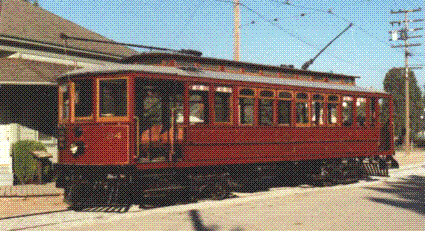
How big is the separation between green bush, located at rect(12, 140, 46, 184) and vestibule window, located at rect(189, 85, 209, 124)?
605cm

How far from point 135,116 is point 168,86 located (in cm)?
113

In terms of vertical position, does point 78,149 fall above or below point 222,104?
below

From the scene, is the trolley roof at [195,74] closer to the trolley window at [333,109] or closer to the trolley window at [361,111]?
the trolley window at [333,109]

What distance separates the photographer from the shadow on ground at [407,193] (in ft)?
34.8

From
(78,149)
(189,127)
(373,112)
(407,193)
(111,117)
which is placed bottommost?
(407,193)

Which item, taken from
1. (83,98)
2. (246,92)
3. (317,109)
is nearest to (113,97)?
(83,98)

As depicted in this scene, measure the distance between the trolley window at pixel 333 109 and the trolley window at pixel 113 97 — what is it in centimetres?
670

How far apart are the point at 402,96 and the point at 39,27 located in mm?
65969

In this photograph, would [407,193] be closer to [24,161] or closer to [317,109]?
[317,109]

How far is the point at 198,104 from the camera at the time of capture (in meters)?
11.5

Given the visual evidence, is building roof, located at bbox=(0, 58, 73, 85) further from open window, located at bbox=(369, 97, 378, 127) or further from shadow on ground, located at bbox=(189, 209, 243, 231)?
open window, located at bbox=(369, 97, 378, 127)

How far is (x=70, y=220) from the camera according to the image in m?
9.19

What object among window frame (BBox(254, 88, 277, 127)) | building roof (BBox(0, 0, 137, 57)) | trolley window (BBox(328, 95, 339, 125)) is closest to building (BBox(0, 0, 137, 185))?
building roof (BBox(0, 0, 137, 57))

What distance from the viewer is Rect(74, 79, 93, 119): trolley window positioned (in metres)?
10.4
